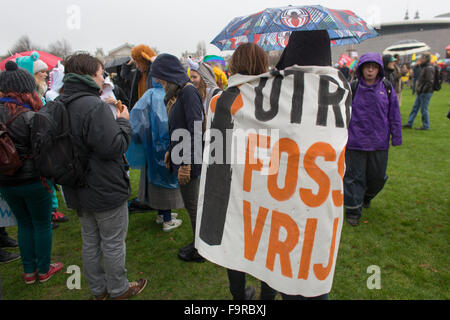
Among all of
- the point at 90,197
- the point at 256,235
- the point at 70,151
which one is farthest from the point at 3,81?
the point at 256,235

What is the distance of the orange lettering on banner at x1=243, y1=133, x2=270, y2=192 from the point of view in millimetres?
1785

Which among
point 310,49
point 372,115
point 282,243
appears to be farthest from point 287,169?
point 372,115

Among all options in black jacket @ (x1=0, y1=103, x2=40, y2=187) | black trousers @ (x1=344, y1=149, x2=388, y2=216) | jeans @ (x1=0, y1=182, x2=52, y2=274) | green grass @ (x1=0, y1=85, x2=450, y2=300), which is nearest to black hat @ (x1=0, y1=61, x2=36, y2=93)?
black jacket @ (x1=0, y1=103, x2=40, y2=187)

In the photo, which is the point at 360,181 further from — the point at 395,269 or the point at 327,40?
the point at 327,40

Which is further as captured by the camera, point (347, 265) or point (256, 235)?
point (347, 265)

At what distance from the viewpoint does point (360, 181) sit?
3848 millimetres

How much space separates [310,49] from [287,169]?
2.42 feet

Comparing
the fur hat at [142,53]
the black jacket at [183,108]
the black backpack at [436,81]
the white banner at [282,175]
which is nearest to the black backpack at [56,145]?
the black jacket at [183,108]

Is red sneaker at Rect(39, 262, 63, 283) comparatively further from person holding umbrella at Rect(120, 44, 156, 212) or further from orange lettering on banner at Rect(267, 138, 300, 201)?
orange lettering on banner at Rect(267, 138, 300, 201)

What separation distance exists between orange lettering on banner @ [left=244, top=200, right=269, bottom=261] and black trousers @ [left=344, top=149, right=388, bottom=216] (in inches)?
96.8

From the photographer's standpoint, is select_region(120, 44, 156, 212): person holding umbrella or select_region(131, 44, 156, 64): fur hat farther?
select_region(131, 44, 156, 64): fur hat

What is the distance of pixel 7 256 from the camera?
3.39m

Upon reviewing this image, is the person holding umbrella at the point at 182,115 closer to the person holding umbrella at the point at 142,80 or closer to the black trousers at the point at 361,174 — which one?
the person holding umbrella at the point at 142,80

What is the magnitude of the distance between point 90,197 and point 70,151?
37 cm
